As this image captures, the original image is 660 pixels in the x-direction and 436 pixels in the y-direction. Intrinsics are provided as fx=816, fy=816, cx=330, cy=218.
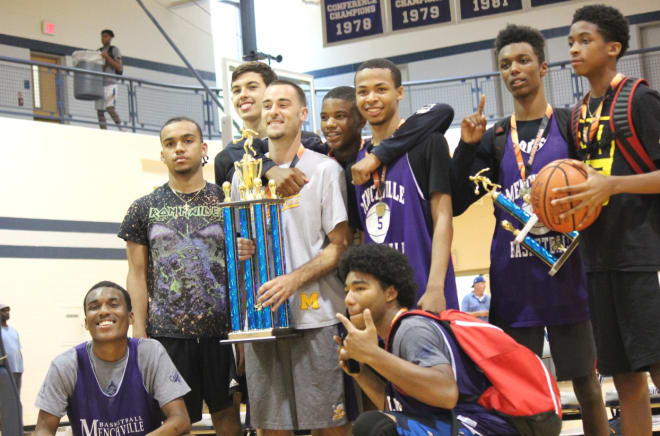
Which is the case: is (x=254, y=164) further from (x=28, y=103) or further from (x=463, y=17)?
(x=28, y=103)

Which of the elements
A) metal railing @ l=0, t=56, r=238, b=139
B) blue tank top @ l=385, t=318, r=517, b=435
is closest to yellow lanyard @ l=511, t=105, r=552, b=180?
blue tank top @ l=385, t=318, r=517, b=435

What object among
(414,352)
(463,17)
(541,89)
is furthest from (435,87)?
(414,352)

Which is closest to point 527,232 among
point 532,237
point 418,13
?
point 532,237

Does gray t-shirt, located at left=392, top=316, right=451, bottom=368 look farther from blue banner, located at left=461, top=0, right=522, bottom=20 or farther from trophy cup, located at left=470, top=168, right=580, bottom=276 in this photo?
blue banner, located at left=461, top=0, right=522, bottom=20

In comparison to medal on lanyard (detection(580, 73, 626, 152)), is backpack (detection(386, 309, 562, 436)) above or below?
below

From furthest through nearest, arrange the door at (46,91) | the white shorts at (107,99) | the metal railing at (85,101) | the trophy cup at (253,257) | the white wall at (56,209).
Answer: the white shorts at (107,99)
the door at (46,91)
the metal railing at (85,101)
the white wall at (56,209)
the trophy cup at (253,257)

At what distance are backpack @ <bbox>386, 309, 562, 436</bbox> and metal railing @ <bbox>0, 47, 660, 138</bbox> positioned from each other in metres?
11.0

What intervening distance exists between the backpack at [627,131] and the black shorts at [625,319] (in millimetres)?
483

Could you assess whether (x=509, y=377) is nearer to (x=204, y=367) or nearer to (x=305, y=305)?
(x=305, y=305)

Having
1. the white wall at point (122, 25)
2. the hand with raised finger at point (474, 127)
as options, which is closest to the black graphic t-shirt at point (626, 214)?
the hand with raised finger at point (474, 127)

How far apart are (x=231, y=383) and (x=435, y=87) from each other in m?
12.6

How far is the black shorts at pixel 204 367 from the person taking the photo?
4293 mm

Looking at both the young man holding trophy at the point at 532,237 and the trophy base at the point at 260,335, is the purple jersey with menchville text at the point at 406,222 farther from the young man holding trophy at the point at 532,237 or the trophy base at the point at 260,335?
the trophy base at the point at 260,335

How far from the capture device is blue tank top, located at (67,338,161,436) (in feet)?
13.3
